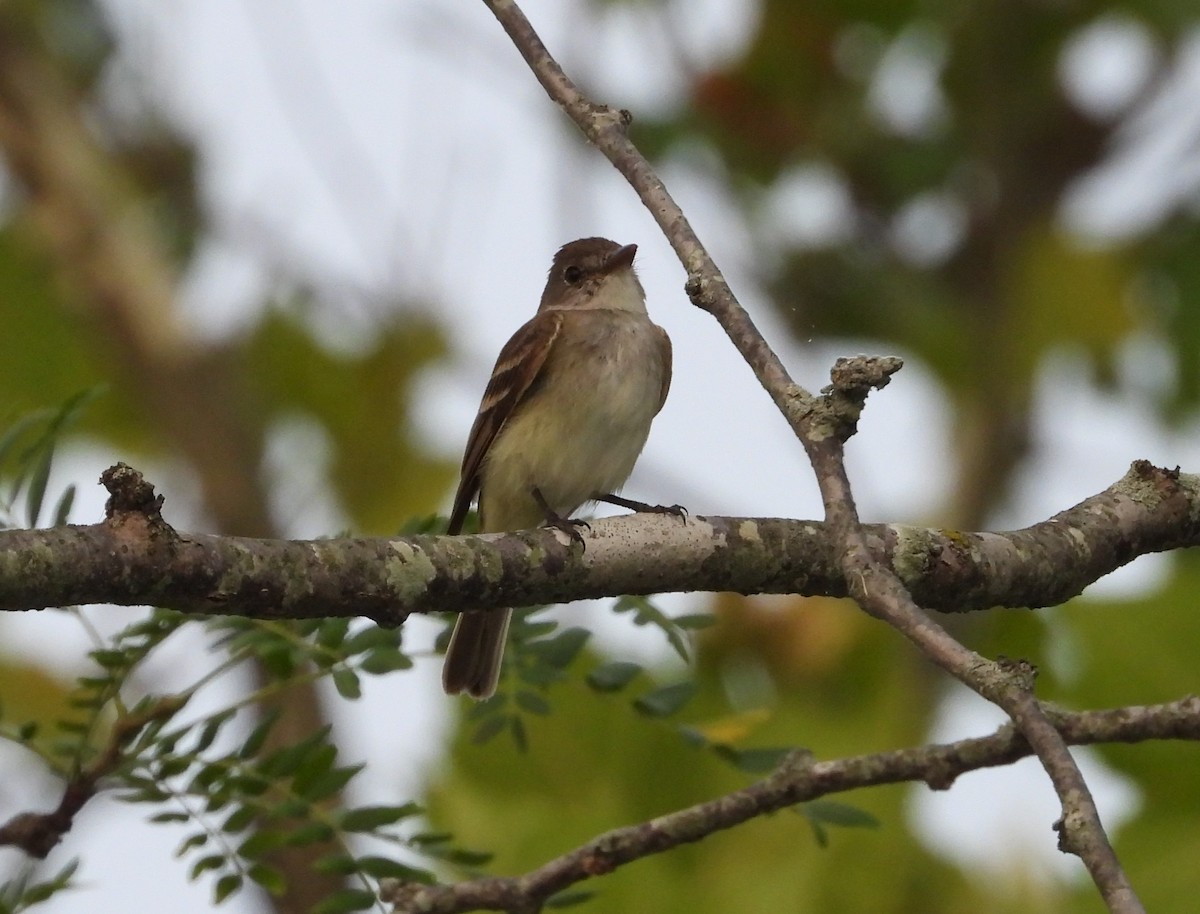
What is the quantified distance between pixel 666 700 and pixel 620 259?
241 cm

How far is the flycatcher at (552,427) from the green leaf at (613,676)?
4.26 ft

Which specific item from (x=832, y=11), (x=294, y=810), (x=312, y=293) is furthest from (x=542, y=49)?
(x=832, y=11)

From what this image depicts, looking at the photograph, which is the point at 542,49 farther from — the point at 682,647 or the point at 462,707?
the point at 462,707

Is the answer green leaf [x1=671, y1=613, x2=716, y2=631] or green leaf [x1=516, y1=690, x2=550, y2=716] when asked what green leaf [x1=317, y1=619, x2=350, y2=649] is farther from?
green leaf [x1=671, y1=613, x2=716, y2=631]

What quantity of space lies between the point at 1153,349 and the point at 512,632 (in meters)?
5.08

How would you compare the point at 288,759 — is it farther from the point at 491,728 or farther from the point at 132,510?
the point at 132,510

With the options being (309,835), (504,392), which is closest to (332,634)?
(309,835)

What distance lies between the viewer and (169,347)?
7.38m

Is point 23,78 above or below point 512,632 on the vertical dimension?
above

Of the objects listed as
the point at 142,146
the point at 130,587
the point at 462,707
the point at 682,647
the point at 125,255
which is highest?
the point at 142,146

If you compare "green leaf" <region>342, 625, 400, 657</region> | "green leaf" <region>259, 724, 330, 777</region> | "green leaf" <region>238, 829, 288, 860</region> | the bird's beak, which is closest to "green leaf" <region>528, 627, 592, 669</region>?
"green leaf" <region>342, 625, 400, 657</region>

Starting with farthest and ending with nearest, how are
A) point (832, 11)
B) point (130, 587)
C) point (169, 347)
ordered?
point (832, 11), point (169, 347), point (130, 587)

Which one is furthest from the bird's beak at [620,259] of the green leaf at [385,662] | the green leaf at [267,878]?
the green leaf at [267,878]

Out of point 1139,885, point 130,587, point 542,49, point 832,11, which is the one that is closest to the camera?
point 130,587
